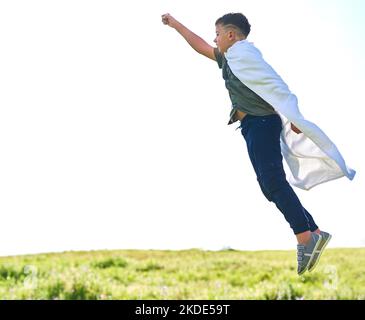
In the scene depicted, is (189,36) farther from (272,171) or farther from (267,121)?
(272,171)

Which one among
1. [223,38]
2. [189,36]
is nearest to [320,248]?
[223,38]

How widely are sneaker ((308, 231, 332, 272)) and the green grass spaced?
244cm

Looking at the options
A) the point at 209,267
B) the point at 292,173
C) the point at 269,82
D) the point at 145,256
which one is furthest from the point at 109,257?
the point at 269,82

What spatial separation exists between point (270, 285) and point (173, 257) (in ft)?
6.43

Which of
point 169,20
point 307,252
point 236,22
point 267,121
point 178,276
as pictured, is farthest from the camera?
point 178,276

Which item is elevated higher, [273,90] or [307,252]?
[273,90]

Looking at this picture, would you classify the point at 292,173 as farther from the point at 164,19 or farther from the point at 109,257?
the point at 109,257

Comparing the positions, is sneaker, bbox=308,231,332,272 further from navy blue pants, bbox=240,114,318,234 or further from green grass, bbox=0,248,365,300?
green grass, bbox=0,248,365,300

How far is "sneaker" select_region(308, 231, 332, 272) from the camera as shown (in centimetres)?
461

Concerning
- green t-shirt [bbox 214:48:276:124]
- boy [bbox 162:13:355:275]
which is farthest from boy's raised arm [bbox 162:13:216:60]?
green t-shirt [bbox 214:48:276:124]

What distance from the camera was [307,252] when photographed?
459 cm

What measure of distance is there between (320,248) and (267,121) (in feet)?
3.42
